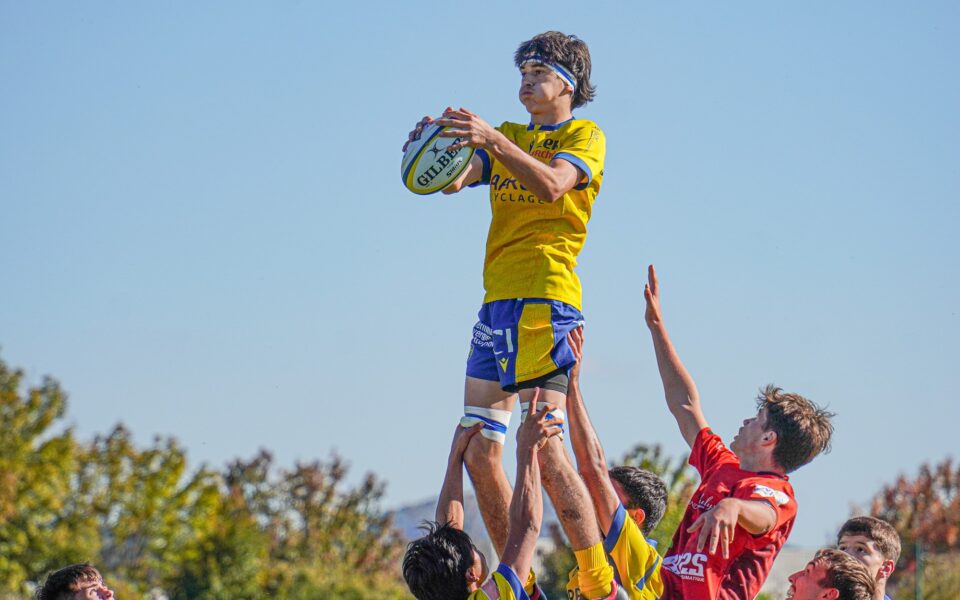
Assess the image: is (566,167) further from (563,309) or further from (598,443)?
(598,443)

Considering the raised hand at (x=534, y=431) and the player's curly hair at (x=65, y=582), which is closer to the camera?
the raised hand at (x=534, y=431)

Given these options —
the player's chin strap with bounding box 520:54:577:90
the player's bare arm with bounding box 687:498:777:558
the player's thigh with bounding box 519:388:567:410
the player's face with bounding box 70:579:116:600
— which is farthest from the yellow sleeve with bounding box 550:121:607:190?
the player's face with bounding box 70:579:116:600

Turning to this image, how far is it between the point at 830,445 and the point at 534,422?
178 centimetres

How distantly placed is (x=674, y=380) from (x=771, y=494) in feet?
4.48

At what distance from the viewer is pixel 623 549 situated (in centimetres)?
796

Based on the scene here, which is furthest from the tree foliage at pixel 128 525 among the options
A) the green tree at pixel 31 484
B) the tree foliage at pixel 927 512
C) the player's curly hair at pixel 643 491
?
the player's curly hair at pixel 643 491

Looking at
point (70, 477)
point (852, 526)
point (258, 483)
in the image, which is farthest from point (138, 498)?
point (852, 526)

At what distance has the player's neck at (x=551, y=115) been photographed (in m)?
8.38

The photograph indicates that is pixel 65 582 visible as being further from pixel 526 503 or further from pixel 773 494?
pixel 773 494

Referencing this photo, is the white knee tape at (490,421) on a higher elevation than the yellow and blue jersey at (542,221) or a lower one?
lower

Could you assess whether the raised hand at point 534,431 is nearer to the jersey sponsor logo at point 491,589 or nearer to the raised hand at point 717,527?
Answer: the jersey sponsor logo at point 491,589

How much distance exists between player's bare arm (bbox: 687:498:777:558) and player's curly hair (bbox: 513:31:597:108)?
105 inches

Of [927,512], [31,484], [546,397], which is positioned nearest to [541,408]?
[546,397]

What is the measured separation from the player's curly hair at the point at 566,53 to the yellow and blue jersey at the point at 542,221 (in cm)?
25
